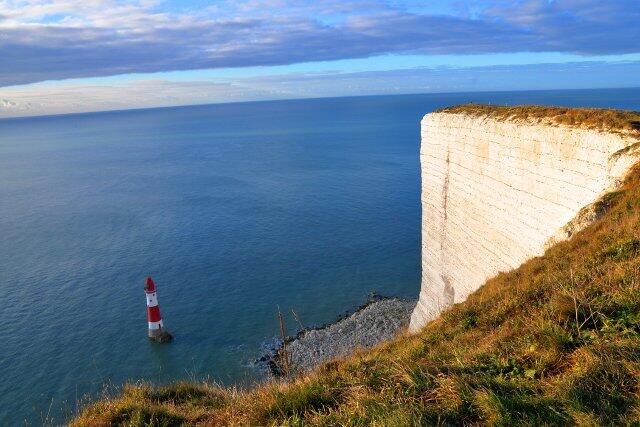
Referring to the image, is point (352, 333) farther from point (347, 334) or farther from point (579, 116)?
point (579, 116)

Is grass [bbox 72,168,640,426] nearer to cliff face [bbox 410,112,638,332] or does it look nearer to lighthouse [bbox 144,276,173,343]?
cliff face [bbox 410,112,638,332]

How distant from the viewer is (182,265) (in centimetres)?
4662

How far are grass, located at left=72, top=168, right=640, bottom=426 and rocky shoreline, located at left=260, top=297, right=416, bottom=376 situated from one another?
22.1m

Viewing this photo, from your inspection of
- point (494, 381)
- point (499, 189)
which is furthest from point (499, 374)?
point (499, 189)

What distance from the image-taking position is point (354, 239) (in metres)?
52.5

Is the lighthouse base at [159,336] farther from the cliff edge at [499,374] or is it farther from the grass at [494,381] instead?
the cliff edge at [499,374]

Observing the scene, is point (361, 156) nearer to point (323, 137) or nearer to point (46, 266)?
point (323, 137)

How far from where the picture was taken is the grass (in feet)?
20.1

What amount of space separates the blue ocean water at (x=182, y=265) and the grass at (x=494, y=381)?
3163mm

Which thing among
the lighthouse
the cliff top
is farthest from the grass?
the lighthouse

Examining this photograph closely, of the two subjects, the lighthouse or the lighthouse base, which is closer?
the lighthouse

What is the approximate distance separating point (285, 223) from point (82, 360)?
3068 centimetres

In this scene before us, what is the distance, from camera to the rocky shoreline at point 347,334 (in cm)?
3262

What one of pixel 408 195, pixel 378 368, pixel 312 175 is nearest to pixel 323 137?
pixel 312 175
